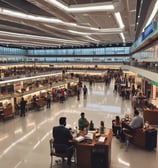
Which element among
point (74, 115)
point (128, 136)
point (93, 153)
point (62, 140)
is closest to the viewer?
point (62, 140)

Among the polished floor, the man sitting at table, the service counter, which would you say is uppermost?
the man sitting at table

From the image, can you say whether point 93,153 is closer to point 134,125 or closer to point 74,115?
point 134,125

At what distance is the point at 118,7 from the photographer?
8.23 meters

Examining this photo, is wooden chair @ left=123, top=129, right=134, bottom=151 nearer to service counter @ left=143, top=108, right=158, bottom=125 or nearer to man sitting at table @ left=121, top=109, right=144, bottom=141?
man sitting at table @ left=121, top=109, right=144, bottom=141

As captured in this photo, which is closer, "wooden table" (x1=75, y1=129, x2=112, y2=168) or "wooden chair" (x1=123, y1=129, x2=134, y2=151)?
"wooden table" (x1=75, y1=129, x2=112, y2=168)

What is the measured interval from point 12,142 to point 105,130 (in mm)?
3396

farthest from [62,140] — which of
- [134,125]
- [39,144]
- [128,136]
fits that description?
[134,125]

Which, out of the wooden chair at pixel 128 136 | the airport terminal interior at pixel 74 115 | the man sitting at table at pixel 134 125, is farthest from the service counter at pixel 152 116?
the wooden chair at pixel 128 136

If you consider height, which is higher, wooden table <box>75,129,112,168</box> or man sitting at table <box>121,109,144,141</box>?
man sitting at table <box>121,109,144,141</box>

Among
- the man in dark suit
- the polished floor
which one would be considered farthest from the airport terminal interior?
the man in dark suit

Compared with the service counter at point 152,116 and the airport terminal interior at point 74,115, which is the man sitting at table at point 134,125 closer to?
the airport terminal interior at point 74,115

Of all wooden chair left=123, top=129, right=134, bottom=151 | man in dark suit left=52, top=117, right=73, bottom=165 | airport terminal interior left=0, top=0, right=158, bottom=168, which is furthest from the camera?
wooden chair left=123, top=129, right=134, bottom=151

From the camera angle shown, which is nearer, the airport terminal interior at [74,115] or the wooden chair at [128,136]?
the airport terminal interior at [74,115]

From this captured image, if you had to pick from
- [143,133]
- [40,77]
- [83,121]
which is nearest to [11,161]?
[83,121]
